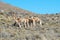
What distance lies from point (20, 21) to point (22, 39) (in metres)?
8.57

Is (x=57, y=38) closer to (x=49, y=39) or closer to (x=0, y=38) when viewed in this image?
(x=49, y=39)

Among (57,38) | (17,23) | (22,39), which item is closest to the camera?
(22,39)

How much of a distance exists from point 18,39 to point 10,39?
0.51m

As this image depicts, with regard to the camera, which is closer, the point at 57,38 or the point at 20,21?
the point at 57,38

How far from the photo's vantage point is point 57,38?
17266 millimetres

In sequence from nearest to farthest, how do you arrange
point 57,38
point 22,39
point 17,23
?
point 22,39 < point 57,38 < point 17,23

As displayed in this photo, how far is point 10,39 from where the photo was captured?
15922 mm

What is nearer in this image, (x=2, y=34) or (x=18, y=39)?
(x=18, y=39)

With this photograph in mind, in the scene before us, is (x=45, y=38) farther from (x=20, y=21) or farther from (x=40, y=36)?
(x=20, y=21)

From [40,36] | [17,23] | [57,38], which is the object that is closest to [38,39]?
[40,36]

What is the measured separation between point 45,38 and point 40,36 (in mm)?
344

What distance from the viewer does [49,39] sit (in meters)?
16.6

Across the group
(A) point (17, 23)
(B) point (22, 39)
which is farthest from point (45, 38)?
(A) point (17, 23)

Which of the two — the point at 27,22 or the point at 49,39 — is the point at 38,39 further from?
the point at 27,22
